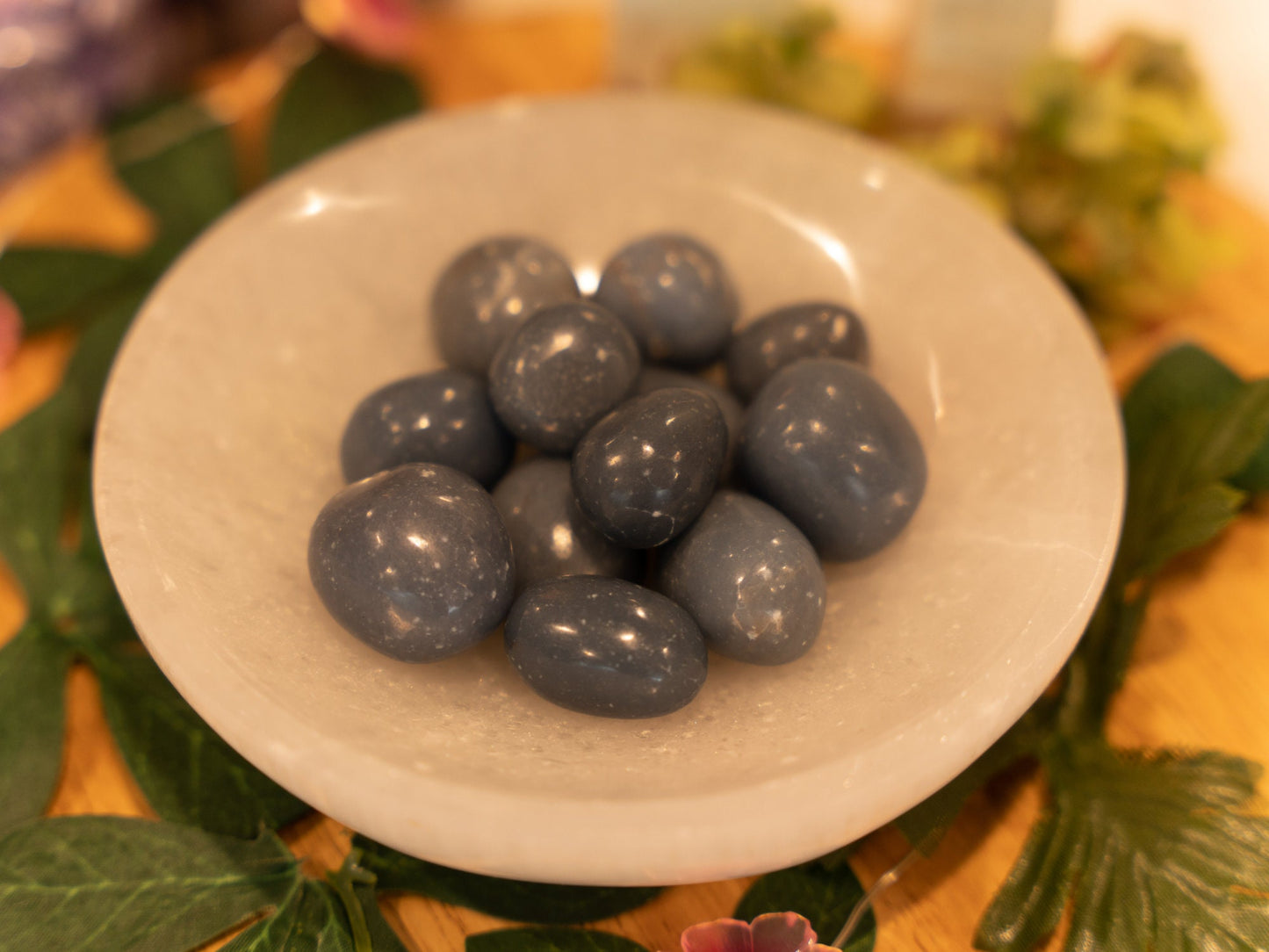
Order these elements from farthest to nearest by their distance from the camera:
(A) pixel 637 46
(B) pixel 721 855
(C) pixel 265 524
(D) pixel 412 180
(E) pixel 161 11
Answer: (E) pixel 161 11
(A) pixel 637 46
(D) pixel 412 180
(C) pixel 265 524
(B) pixel 721 855

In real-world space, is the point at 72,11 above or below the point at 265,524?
above

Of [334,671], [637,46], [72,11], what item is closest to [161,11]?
[72,11]

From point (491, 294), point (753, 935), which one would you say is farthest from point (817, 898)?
point (491, 294)

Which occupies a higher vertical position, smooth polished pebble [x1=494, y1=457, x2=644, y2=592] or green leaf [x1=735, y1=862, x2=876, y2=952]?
smooth polished pebble [x1=494, y1=457, x2=644, y2=592]

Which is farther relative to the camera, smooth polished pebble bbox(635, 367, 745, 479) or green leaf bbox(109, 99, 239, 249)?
green leaf bbox(109, 99, 239, 249)

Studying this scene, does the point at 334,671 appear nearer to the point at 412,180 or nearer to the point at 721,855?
the point at 721,855

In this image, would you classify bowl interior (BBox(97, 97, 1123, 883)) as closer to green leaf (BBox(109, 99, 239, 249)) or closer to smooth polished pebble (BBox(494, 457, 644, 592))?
smooth polished pebble (BBox(494, 457, 644, 592))

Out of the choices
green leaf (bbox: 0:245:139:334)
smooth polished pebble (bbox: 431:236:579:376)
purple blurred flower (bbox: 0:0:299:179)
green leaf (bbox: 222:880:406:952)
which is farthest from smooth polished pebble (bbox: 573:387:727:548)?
purple blurred flower (bbox: 0:0:299:179)
